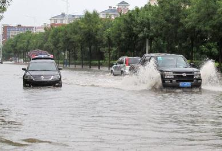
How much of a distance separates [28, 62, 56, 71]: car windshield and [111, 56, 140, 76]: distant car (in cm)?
1214

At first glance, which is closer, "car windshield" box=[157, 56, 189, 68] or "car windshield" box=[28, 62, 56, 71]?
"car windshield" box=[157, 56, 189, 68]

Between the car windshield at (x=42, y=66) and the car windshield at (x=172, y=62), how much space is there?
5.63m

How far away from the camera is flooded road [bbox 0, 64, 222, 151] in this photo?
852 cm

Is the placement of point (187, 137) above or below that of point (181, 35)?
below

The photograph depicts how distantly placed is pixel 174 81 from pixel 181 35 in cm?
2389

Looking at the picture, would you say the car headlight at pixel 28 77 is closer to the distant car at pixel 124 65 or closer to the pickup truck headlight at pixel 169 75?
the pickup truck headlight at pixel 169 75

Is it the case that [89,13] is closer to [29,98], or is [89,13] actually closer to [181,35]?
[181,35]

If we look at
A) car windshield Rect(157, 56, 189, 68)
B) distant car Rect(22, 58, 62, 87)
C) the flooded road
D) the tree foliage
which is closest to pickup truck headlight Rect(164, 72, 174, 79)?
car windshield Rect(157, 56, 189, 68)

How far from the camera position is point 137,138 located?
30.0 feet

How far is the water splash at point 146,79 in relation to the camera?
22.0 metres

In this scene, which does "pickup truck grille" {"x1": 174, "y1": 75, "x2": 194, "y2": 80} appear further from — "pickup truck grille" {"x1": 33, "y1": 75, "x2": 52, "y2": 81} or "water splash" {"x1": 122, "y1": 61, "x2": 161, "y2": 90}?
"pickup truck grille" {"x1": 33, "y1": 75, "x2": 52, "y2": 81}

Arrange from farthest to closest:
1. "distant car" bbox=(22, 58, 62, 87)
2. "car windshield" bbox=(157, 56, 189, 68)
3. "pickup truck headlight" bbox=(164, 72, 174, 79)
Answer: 1. "distant car" bbox=(22, 58, 62, 87)
2. "car windshield" bbox=(157, 56, 189, 68)
3. "pickup truck headlight" bbox=(164, 72, 174, 79)

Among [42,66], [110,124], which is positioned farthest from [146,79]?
[110,124]

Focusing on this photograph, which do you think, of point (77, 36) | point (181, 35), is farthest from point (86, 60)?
point (181, 35)
